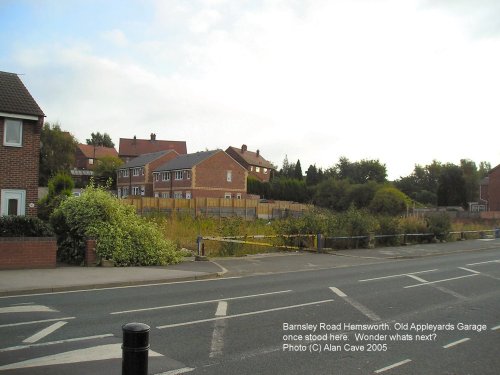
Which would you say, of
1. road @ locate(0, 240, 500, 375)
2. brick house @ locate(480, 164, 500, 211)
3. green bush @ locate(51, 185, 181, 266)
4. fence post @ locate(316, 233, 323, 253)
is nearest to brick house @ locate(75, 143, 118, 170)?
brick house @ locate(480, 164, 500, 211)

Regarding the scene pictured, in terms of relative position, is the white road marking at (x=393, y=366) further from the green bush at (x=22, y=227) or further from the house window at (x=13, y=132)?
the house window at (x=13, y=132)

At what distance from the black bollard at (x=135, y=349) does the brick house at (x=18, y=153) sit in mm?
18827

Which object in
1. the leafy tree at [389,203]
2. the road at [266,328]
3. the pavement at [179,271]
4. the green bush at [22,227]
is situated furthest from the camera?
the leafy tree at [389,203]

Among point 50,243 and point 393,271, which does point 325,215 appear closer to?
point 393,271

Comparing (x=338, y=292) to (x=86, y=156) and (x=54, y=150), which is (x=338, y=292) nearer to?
(x=54, y=150)

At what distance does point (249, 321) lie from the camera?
8.66 m

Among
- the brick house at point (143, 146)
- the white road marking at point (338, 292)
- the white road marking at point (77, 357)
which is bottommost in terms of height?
the white road marking at point (338, 292)

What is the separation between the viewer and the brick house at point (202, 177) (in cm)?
6794

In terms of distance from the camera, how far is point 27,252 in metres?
14.9

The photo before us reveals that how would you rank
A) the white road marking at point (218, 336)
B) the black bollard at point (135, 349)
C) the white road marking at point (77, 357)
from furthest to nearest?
the white road marking at point (218, 336), the white road marking at point (77, 357), the black bollard at point (135, 349)

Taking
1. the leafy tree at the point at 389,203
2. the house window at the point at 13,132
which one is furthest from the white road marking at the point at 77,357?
the leafy tree at the point at 389,203

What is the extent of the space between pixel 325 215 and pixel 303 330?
19.4 m

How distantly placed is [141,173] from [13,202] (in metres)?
59.5

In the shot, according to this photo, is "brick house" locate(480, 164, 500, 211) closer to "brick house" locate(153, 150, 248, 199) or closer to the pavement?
"brick house" locate(153, 150, 248, 199)
